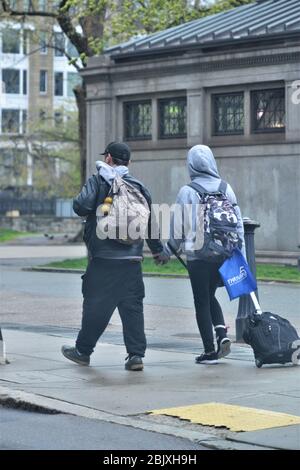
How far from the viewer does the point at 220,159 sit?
26.5 metres

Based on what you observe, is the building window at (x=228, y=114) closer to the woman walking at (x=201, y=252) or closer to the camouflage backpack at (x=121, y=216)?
the woman walking at (x=201, y=252)

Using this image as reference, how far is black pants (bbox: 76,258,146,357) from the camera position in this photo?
35.1 feet

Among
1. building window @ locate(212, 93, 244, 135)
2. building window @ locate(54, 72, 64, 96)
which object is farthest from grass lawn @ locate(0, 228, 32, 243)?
building window @ locate(54, 72, 64, 96)

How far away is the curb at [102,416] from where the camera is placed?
24.6 ft

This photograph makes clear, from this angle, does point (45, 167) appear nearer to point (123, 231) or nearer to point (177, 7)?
point (177, 7)

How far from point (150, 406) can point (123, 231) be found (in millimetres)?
2261

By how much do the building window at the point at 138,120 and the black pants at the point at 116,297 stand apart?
57.2 feet

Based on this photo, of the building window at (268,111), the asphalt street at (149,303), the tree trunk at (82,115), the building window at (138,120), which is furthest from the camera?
the tree trunk at (82,115)

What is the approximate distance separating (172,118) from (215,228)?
17.0 m

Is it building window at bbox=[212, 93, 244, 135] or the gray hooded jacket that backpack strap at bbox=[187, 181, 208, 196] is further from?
building window at bbox=[212, 93, 244, 135]

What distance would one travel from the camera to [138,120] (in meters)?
28.5

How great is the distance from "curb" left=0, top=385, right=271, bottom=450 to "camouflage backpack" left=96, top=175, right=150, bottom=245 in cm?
187

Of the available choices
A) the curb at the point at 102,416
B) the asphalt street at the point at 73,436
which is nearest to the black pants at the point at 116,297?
the curb at the point at 102,416
